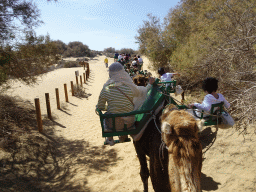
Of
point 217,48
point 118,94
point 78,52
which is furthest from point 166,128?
point 78,52

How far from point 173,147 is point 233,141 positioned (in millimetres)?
3974

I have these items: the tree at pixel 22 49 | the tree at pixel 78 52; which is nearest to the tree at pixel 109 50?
the tree at pixel 78 52

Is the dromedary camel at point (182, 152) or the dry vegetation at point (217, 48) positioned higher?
the dry vegetation at point (217, 48)

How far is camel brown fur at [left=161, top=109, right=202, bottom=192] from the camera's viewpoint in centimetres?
135

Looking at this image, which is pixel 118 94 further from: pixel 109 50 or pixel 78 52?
pixel 109 50

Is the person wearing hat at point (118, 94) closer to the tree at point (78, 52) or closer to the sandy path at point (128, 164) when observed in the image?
the sandy path at point (128, 164)

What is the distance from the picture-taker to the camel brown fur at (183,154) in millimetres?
1354

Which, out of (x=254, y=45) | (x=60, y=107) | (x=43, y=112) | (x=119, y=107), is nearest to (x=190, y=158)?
(x=119, y=107)

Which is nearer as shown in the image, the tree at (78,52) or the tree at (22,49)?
the tree at (22,49)

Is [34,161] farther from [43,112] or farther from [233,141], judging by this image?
[233,141]

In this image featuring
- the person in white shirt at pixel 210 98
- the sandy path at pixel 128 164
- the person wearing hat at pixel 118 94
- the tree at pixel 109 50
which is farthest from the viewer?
the tree at pixel 109 50

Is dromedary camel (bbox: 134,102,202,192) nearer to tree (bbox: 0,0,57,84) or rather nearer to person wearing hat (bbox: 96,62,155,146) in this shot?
person wearing hat (bbox: 96,62,155,146)

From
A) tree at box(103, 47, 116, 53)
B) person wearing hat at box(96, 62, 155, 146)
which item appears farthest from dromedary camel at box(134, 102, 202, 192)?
tree at box(103, 47, 116, 53)

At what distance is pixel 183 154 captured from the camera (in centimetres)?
144
